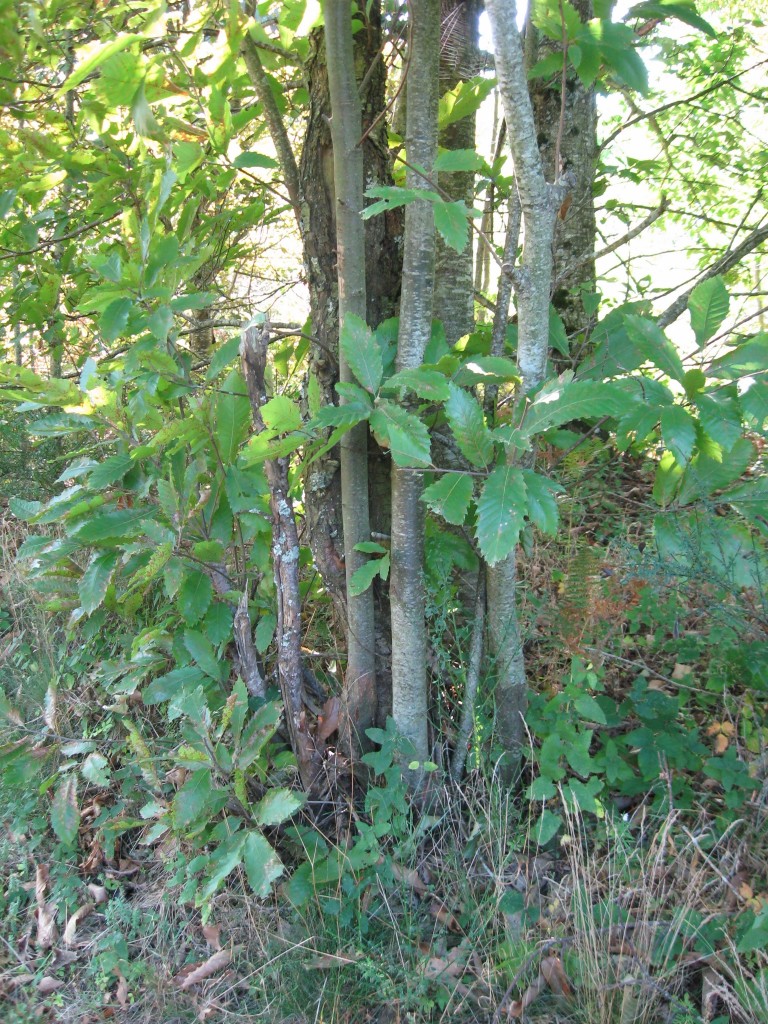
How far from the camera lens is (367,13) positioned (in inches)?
91.8

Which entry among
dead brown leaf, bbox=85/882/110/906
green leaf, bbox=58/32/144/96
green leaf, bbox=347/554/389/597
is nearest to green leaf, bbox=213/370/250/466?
green leaf, bbox=347/554/389/597

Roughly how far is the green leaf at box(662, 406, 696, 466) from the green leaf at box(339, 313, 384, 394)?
28.1 inches

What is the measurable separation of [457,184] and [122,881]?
2699 mm

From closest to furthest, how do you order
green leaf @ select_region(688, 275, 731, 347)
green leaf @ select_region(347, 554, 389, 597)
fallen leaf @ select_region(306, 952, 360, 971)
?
green leaf @ select_region(688, 275, 731, 347), fallen leaf @ select_region(306, 952, 360, 971), green leaf @ select_region(347, 554, 389, 597)

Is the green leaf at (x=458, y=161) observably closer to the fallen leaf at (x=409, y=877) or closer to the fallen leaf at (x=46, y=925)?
the fallen leaf at (x=409, y=877)

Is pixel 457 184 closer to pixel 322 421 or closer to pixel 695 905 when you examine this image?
pixel 322 421

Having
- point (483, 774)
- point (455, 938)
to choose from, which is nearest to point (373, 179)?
point (483, 774)

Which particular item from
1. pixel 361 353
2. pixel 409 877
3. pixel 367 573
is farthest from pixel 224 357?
pixel 409 877

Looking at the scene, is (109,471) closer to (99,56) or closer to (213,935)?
(99,56)

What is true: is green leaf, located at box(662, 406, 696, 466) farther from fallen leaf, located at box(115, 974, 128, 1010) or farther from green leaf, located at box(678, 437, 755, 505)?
fallen leaf, located at box(115, 974, 128, 1010)

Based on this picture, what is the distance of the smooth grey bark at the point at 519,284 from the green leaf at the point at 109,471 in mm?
1239

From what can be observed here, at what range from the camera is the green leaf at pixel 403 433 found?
177 centimetres

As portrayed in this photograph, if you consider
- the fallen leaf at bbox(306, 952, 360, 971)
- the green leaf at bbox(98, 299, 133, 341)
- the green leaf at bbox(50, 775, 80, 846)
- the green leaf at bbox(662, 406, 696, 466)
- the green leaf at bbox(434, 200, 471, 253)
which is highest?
the green leaf at bbox(434, 200, 471, 253)

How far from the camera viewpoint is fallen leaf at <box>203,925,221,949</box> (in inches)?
88.8
